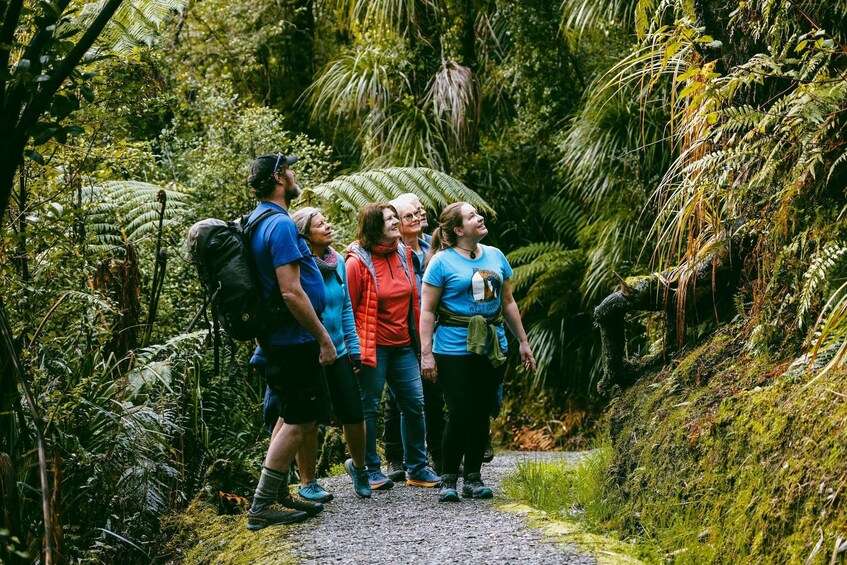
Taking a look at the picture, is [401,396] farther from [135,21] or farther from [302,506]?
[135,21]

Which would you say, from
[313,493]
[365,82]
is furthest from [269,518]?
[365,82]

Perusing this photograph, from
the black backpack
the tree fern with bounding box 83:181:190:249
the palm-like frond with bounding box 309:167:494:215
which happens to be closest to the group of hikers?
the black backpack

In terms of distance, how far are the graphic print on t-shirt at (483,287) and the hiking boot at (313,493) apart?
56.0 inches

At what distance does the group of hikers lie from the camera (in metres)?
4.98

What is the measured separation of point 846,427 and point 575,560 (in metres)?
1.32

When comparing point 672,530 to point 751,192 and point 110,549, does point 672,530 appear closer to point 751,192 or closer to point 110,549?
point 751,192

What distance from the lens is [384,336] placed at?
20.2ft

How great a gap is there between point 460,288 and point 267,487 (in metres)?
1.56

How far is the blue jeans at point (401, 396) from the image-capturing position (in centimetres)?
612

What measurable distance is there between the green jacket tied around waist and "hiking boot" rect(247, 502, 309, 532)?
1.33 m

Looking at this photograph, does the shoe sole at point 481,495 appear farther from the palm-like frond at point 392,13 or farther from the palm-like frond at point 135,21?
the palm-like frond at point 392,13

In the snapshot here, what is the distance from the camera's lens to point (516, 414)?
11.9 m

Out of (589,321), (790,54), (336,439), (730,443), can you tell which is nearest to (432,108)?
(589,321)

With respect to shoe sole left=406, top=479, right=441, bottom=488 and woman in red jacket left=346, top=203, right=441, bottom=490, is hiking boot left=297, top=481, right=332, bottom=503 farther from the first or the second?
shoe sole left=406, top=479, right=441, bottom=488
